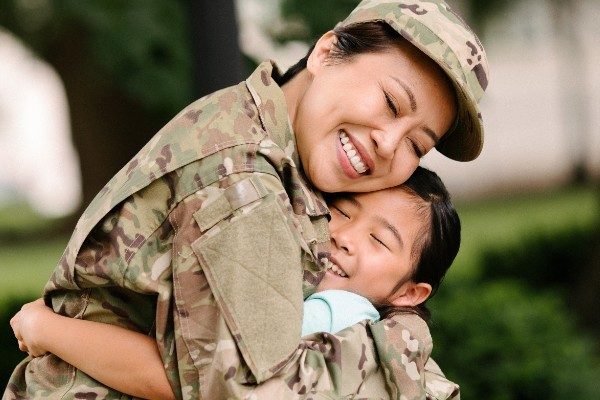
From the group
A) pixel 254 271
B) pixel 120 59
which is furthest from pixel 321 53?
pixel 120 59

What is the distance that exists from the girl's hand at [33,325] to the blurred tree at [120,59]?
1.67 m

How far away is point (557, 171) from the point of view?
2091cm

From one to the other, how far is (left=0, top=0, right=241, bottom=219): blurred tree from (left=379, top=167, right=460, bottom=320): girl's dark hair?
1.38 meters

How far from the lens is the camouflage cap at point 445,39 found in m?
2.49

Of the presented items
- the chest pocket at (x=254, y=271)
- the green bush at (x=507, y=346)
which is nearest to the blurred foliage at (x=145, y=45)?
the green bush at (x=507, y=346)

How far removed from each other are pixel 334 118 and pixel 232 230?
0.47 metres

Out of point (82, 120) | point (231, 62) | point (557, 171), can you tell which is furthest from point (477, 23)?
point (231, 62)

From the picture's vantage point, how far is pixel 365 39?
260 centimetres

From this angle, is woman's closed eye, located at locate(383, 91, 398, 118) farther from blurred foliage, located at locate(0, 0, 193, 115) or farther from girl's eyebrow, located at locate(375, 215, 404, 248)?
blurred foliage, located at locate(0, 0, 193, 115)

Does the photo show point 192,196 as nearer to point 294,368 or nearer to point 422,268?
point 294,368

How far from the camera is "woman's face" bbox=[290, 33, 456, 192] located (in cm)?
253

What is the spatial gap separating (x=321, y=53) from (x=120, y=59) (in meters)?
3.45

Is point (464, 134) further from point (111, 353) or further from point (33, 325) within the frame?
point (33, 325)

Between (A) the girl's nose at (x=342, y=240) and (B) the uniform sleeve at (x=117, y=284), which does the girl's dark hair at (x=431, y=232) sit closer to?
(A) the girl's nose at (x=342, y=240)
